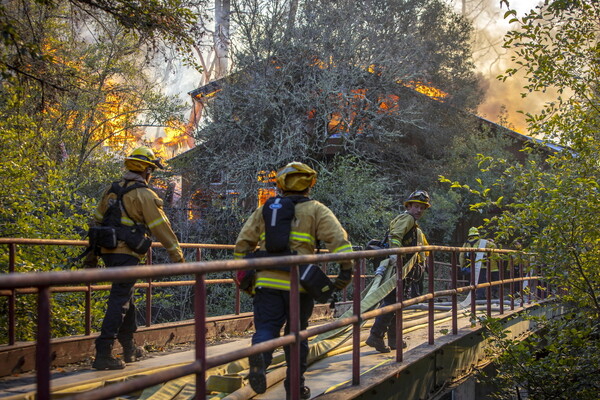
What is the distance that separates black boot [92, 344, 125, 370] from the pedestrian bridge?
4.2 inches

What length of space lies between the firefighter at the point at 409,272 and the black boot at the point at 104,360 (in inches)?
103

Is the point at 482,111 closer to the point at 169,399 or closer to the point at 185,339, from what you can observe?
the point at 185,339

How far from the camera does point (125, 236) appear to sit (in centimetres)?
559

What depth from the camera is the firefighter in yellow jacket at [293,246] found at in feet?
14.4

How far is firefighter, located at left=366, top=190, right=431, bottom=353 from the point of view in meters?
A: 6.86

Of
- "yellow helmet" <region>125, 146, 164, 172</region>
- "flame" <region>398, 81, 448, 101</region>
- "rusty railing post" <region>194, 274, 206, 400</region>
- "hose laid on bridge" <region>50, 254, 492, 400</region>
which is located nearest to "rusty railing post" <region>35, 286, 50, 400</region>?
"rusty railing post" <region>194, 274, 206, 400</region>

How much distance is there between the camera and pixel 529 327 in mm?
11875

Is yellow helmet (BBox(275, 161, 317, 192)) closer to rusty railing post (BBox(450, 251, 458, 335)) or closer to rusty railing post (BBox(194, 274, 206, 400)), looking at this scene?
rusty railing post (BBox(194, 274, 206, 400))

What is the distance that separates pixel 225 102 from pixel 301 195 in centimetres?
1580

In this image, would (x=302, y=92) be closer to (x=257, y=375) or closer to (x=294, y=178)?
(x=294, y=178)

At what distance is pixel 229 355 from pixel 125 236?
2723mm

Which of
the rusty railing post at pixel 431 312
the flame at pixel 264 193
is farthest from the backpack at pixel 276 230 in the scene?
the flame at pixel 264 193

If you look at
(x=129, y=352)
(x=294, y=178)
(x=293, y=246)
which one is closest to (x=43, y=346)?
(x=293, y=246)

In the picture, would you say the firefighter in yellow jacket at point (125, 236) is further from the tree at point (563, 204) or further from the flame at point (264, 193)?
the flame at point (264, 193)
